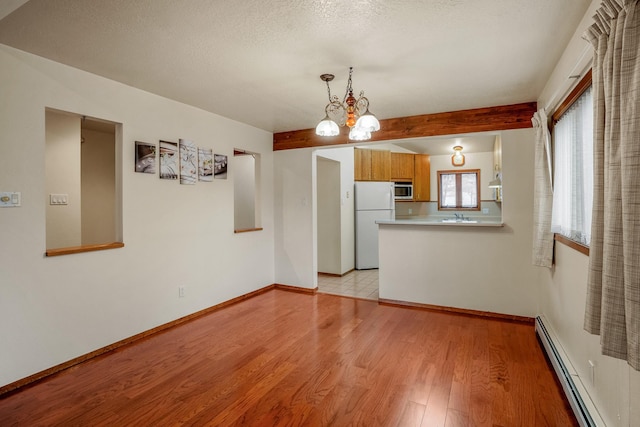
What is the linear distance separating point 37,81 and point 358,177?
4.65m

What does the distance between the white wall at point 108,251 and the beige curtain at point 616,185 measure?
10.7ft

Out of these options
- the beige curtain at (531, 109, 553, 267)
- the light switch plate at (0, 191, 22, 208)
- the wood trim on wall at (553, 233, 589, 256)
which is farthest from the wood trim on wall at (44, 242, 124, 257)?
the beige curtain at (531, 109, 553, 267)

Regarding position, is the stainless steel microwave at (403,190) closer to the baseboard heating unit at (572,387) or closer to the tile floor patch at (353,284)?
the tile floor patch at (353,284)

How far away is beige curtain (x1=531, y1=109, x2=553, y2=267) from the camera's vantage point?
2695 mm

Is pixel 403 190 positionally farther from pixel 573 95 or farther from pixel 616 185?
pixel 616 185

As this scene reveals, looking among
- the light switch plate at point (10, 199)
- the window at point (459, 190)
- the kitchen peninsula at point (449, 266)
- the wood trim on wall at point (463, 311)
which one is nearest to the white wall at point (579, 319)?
the wood trim on wall at point (463, 311)

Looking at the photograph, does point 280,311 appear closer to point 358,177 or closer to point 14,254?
point 14,254

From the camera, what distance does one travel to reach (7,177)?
2.21 m

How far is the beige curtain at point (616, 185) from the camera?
3.59 feet

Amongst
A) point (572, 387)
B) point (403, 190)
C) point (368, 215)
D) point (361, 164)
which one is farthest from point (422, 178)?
point (572, 387)

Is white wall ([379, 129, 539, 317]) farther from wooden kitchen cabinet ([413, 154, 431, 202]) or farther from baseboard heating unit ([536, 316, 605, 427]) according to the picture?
wooden kitchen cabinet ([413, 154, 431, 202])

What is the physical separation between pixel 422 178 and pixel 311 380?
5.77m

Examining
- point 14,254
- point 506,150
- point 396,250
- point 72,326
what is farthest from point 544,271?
point 14,254

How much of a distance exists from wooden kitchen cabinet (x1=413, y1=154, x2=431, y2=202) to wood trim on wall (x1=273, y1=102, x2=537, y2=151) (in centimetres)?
320
